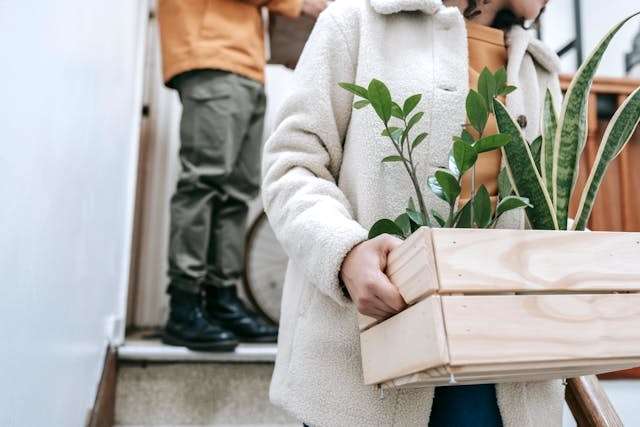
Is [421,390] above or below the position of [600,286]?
below

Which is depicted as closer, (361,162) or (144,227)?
(361,162)

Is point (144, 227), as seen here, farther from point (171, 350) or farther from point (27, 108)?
point (27, 108)

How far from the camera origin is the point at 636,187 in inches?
60.0

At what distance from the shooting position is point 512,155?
56 cm

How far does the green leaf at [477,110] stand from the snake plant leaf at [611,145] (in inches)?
4.9

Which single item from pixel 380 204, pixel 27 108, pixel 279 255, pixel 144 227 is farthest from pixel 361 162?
pixel 144 227

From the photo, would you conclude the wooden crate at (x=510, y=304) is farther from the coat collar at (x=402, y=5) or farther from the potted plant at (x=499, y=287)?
the coat collar at (x=402, y=5)

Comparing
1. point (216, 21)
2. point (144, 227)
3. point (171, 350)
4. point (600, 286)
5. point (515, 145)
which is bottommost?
point (171, 350)

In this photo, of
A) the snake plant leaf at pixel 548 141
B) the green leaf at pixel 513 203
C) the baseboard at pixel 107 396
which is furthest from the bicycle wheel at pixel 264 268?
the green leaf at pixel 513 203

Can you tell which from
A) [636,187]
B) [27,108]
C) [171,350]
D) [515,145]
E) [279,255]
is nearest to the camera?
[515,145]

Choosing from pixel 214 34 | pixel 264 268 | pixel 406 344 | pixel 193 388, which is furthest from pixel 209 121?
pixel 406 344

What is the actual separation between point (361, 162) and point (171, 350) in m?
0.93

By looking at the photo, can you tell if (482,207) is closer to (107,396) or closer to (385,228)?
(385,228)

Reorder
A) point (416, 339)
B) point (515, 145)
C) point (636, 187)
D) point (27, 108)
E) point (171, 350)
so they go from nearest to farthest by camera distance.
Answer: point (416, 339) → point (515, 145) → point (27, 108) → point (171, 350) → point (636, 187)
